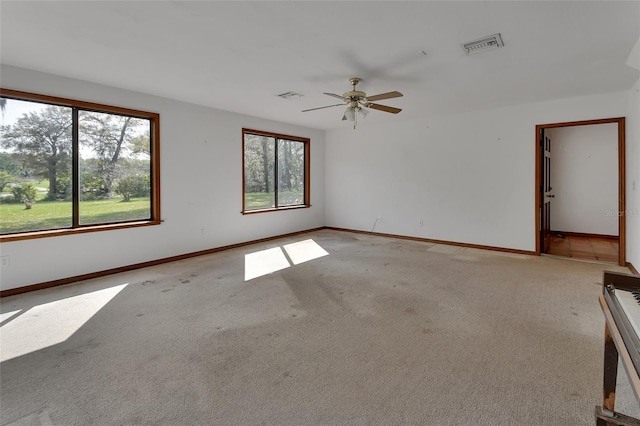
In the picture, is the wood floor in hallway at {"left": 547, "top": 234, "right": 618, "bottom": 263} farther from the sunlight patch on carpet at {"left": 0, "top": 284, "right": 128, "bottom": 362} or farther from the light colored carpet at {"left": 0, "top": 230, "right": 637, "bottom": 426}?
the sunlight patch on carpet at {"left": 0, "top": 284, "right": 128, "bottom": 362}

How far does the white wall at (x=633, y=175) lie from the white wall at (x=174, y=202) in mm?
5531

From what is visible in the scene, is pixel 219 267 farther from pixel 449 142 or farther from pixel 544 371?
pixel 449 142

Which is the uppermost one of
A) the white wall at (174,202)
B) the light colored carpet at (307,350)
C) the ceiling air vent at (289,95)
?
the ceiling air vent at (289,95)

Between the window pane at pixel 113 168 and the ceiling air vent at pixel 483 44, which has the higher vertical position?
the ceiling air vent at pixel 483 44

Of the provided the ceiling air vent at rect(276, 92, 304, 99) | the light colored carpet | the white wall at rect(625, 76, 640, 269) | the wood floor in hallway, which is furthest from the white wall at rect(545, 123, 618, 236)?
the ceiling air vent at rect(276, 92, 304, 99)

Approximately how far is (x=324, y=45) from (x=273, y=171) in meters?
4.02

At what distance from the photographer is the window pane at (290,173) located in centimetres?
703

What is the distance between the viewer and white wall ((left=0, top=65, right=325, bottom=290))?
3748 mm

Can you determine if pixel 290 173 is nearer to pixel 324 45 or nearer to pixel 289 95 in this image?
pixel 289 95

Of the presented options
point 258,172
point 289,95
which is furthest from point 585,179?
point 258,172

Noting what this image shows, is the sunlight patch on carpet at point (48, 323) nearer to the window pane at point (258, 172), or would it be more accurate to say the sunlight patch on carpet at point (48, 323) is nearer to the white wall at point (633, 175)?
the window pane at point (258, 172)

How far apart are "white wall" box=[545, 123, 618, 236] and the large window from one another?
7929 mm

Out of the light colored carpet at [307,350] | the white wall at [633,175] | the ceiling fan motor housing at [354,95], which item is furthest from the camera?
the white wall at [633,175]

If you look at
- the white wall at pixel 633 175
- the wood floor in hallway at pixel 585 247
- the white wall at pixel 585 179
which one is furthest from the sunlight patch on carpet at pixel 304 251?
the white wall at pixel 585 179
